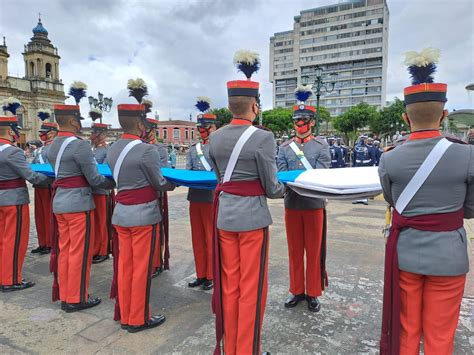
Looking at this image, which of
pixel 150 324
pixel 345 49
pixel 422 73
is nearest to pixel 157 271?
pixel 150 324

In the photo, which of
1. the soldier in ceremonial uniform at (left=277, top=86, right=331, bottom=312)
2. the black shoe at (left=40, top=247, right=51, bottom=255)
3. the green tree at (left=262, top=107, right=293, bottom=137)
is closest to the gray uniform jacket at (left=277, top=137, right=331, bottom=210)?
the soldier in ceremonial uniform at (left=277, top=86, right=331, bottom=312)

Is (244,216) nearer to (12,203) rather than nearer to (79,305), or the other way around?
(79,305)

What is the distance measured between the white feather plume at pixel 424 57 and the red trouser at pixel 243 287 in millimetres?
1508

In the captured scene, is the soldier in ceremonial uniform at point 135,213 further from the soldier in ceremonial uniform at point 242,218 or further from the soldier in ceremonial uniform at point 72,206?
the soldier in ceremonial uniform at point 242,218

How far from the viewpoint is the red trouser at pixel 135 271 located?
3.21 meters

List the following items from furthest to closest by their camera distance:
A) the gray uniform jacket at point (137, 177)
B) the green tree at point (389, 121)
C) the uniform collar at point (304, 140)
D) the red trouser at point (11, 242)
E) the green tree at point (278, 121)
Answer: the green tree at point (278, 121) < the green tree at point (389, 121) < the red trouser at point (11, 242) < the uniform collar at point (304, 140) < the gray uniform jacket at point (137, 177)

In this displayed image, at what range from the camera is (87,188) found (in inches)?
146

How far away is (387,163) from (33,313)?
11.7ft

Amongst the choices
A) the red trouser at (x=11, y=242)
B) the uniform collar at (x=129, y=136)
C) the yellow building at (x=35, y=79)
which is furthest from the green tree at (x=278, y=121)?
the uniform collar at (x=129, y=136)

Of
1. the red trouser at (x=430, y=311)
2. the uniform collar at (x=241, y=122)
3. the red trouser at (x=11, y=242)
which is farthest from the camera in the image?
the red trouser at (x=11, y=242)

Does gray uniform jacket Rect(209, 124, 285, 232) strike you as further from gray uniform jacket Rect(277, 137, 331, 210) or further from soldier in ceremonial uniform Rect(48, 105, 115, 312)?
soldier in ceremonial uniform Rect(48, 105, 115, 312)

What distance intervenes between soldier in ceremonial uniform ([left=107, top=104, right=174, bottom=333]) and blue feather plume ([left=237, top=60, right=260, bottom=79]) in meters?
1.03

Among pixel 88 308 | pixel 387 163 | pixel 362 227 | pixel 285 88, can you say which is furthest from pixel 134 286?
pixel 285 88

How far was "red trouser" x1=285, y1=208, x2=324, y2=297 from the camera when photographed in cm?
362
